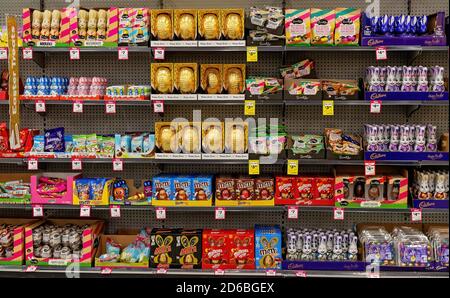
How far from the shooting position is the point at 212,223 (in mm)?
4383

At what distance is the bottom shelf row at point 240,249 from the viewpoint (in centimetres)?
373

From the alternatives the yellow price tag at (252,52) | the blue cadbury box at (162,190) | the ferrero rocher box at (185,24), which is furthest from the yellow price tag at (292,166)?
the ferrero rocher box at (185,24)

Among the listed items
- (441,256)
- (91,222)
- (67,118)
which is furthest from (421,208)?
(67,118)

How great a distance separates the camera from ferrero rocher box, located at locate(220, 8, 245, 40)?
378 cm

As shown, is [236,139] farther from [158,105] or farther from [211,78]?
[158,105]

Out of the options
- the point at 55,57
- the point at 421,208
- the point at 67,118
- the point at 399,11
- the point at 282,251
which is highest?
the point at 399,11

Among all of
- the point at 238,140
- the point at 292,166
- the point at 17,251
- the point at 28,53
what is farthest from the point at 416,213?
the point at 28,53

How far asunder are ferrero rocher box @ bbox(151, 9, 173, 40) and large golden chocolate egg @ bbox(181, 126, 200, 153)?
2.49 ft

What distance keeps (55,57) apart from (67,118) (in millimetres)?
562

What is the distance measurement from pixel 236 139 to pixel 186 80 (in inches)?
24.5

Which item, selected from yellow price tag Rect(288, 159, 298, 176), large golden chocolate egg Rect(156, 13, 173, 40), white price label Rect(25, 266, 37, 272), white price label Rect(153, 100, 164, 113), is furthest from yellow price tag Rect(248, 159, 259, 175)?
white price label Rect(25, 266, 37, 272)

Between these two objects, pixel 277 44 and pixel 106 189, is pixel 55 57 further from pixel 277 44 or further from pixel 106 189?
pixel 277 44

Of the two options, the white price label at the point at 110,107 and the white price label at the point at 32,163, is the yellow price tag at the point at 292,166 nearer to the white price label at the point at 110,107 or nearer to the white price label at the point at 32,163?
the white price label at the point at 110,107
